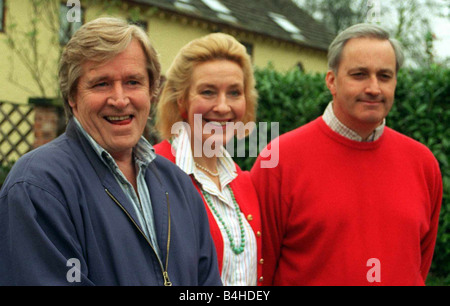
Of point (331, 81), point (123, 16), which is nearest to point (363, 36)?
point (331, 81)

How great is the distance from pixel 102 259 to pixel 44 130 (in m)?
8.60

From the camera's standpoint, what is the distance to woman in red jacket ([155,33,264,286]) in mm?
3104

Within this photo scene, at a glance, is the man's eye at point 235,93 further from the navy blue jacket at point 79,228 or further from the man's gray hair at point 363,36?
the navy blue jacket at point 79,228

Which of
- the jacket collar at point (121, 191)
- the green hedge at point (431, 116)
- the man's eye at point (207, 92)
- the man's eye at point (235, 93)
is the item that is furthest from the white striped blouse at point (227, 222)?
the green hedge at point (431, 116)

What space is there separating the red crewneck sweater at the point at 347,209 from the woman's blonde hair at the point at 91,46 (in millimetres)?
1503

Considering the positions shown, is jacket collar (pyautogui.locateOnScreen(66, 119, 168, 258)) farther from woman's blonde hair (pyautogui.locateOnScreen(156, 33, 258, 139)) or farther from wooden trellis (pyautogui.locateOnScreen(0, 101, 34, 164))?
wooden trellis (pyautogui.locateOnScreen(0, 101, 34, 164))

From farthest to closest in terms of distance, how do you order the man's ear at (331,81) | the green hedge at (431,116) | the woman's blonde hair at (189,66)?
the green hedge at (431,116)
the man's ear at (331,81)
the woman's blonde hair at (189,66)

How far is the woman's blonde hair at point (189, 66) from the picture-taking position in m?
3.21

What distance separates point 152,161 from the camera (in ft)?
8.52

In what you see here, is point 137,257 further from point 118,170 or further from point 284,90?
point 284,90

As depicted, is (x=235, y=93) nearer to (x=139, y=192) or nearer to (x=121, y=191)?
(x=139, y=192)

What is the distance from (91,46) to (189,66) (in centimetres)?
108

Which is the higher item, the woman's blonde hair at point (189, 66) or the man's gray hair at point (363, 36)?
the man's gray hair at point (363, 36)

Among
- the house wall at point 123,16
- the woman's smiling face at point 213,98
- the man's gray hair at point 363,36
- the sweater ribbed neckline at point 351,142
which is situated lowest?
the sweater ribbed neckline at point 351,142
